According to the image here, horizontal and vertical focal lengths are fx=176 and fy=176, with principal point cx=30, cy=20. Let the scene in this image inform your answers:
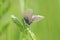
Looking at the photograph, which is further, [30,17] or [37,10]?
[37,10]

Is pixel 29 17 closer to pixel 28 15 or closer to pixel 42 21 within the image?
pixel 28 15

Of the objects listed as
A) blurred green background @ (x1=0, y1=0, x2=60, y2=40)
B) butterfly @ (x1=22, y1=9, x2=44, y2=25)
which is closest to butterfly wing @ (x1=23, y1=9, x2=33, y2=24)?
butterfly @ (x1=22, y1=9, x2=44, y2=25)

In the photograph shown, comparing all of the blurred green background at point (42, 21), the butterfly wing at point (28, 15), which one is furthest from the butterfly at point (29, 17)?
the blurred green background at point (42, 21)

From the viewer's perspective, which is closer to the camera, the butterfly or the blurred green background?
the butterfly

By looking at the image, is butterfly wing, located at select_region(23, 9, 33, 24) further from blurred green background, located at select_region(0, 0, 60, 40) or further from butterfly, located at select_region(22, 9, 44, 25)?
blurred green background, located at select_region(0, 0, 60, 40)

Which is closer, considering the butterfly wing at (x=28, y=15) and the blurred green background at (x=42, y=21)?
the butterfly wing at (x=28, y=15)

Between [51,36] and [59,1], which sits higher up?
[59,1]

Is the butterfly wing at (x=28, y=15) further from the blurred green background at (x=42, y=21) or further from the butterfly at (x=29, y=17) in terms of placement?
the blurred green background at (x=42, y=21)

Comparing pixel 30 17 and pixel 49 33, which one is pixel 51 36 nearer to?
pixel 49 33

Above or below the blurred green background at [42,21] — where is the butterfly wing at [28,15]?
below

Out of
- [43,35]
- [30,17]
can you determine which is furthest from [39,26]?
[30,17]

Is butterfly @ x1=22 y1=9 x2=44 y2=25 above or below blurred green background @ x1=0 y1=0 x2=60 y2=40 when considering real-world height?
below
